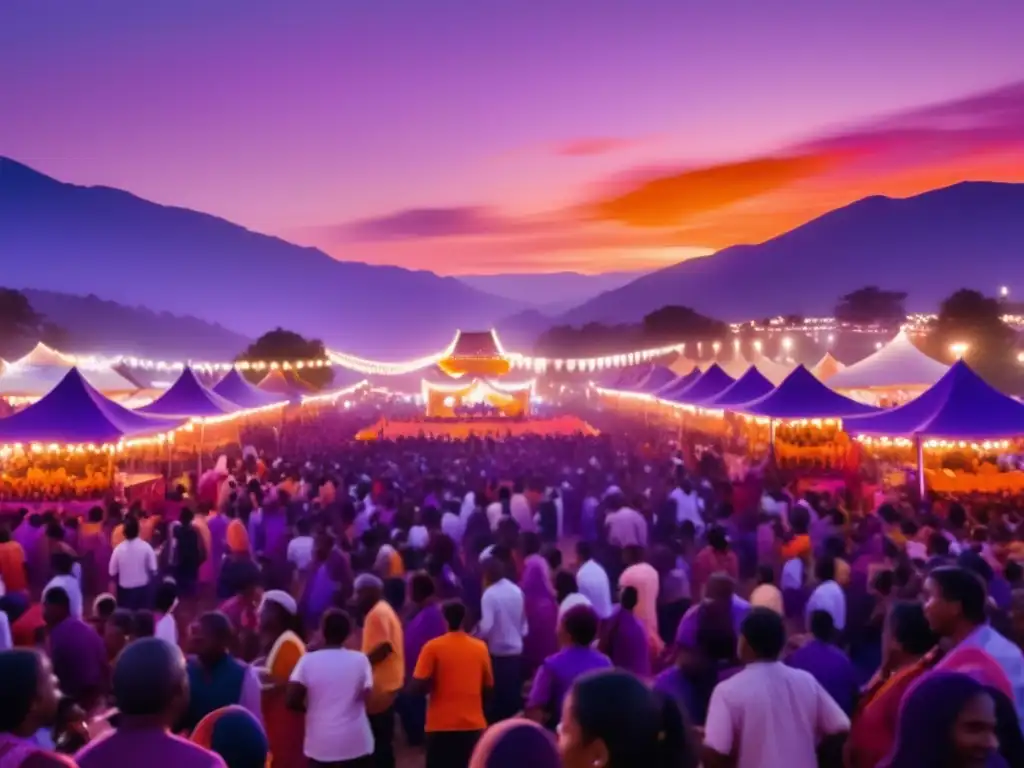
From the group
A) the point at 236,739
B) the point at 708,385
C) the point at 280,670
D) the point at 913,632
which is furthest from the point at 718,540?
the point at 708,385

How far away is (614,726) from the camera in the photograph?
2318mm

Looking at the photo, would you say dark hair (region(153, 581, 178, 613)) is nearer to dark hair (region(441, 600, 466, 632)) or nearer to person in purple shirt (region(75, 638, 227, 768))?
dark hair (region(441, 600, 466, 632))

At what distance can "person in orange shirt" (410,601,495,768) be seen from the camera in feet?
15.7

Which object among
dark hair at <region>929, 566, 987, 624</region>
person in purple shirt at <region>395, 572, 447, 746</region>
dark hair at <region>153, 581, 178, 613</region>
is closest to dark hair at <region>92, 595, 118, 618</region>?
dark hair at <region>153, 581, 178, 613</region>

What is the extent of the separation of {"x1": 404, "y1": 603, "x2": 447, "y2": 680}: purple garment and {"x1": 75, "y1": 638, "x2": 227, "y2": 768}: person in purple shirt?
3016mm

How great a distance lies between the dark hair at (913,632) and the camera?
3.78m

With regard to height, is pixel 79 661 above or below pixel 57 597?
below

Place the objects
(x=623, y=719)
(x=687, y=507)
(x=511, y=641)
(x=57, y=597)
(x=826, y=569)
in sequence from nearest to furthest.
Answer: (x=623, y=719), (x=57, y=597), (x=511, y=641), (x=826, y=569), (x=687, y=507)

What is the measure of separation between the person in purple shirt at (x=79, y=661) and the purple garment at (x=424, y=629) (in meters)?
1.74

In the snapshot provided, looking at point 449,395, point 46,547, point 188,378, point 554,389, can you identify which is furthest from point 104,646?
point 554,389

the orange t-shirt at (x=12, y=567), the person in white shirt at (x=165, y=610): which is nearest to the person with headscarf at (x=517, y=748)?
the person in white shirt at (x=165, y=610)

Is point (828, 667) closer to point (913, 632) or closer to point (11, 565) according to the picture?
point (913, 632)

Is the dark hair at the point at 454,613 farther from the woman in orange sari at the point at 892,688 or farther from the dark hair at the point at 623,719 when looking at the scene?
the dark hair at the point at 623,719

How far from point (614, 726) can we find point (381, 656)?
295cm
